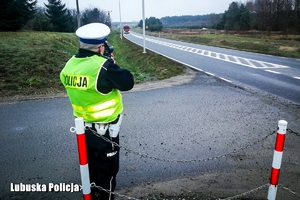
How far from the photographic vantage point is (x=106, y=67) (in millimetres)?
2658

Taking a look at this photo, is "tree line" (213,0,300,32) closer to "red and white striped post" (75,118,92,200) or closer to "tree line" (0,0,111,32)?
"tree line" (0,0,111,32)

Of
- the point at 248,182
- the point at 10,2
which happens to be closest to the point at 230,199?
the point at 248,182

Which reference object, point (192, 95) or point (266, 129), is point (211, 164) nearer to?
point (266, 129)

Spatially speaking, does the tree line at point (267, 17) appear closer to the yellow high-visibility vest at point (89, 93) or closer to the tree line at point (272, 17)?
the tree line at point (272, 17)

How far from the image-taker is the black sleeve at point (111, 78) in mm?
2654

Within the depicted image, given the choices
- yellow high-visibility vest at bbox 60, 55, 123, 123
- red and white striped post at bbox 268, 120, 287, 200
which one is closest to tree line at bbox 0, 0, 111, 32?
yellow high-visibility vest at bbox 60, 55, 123, 123

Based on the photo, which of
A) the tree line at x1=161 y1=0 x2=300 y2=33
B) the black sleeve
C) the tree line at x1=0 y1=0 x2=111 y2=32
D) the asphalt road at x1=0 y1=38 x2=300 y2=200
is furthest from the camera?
the tree line at x1=161 y1=0 x2=300 y2=33

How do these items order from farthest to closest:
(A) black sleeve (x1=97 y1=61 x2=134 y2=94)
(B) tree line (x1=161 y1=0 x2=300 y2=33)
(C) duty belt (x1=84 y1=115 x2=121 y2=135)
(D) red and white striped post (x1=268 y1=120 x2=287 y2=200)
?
(B) tree line (x1=161 y1=0 x2=300 y2=33), (C) duty belt (x1=84 y1=115 x2=121 y2=135), (D) red and white striped post (x1=268 y1=120 x2=287 y2=200), (A) black sleeve (x1=97 y1=61 x2=134 y2=94)

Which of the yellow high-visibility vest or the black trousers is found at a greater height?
the yellow high-visibility vest

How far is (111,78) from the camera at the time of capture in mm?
2658

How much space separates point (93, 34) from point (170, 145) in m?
3.12

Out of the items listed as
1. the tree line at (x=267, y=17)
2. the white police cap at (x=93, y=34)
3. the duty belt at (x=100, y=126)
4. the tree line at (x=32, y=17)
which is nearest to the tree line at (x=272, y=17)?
the tree line at (x=267, y=17)

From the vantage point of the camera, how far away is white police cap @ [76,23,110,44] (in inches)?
105

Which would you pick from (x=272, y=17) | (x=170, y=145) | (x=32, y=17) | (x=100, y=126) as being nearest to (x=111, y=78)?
(x=100, y=126)
